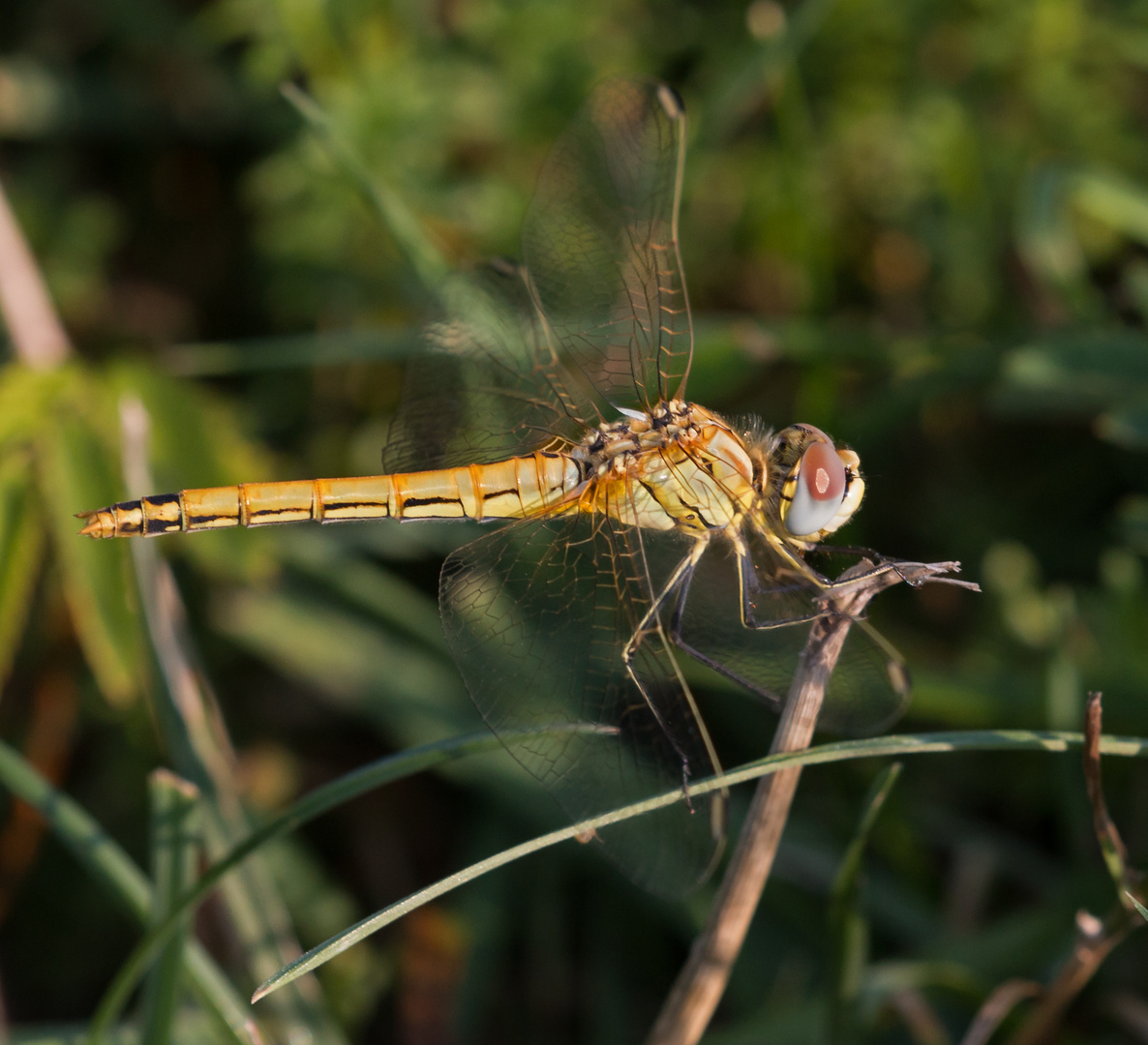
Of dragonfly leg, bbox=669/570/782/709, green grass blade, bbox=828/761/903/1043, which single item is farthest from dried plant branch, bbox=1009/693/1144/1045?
dragonfly leg, bbox=669/570/782/709

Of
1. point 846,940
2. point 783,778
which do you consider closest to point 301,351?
point 783,778

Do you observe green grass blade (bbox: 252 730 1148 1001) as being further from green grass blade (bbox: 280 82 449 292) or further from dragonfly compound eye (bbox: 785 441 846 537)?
green grass blade (bbox: 280 82 449 292)

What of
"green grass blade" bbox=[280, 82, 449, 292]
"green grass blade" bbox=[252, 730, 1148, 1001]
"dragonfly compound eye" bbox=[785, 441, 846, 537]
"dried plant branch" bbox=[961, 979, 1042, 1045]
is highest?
"green grass blade" bbox=[280, 82, 449, 292]

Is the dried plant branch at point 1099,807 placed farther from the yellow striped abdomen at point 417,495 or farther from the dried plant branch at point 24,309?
the dried plant branch at point 24,309

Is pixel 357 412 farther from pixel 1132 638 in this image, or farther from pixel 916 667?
pixel 1132 638

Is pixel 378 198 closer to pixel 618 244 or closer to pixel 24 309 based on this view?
pixel 618 244

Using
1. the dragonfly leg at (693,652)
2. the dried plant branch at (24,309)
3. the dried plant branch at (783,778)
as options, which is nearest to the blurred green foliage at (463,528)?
A: the dried plant branch at (24,309)

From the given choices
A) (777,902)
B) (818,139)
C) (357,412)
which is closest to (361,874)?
(777,902)
